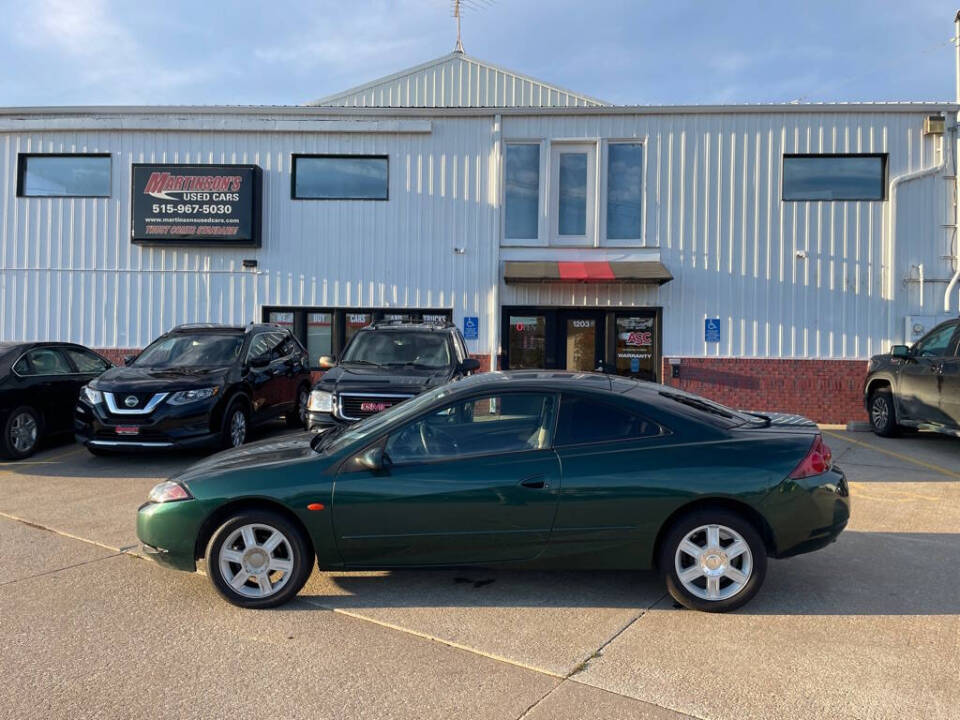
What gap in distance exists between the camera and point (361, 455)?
422cm

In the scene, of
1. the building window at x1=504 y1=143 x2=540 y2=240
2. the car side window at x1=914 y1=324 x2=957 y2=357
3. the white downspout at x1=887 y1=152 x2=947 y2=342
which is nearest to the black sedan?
the building window at x1=504 y1=143 x2=540 y2=240

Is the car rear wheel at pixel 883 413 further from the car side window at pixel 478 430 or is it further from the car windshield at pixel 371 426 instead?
the car windshield at pixel 371 426

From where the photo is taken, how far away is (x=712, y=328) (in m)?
13.3

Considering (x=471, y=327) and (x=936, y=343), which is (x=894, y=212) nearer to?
(x=936, y=343)

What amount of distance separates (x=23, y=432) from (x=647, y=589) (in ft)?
26.5

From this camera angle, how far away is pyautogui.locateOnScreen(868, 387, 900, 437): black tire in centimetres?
1093

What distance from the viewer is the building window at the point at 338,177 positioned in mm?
13984

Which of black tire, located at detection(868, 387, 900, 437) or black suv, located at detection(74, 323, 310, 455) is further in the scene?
black tire, located at detection(868, 387, 900, 437)

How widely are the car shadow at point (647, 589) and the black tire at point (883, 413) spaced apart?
21.1 feet

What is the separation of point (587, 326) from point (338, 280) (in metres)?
4.94

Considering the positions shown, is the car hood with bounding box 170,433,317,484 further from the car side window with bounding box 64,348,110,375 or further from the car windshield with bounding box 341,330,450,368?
the car side window with bounding box 64,348,110,375

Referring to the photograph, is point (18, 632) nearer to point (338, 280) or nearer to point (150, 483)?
point (150, 483)

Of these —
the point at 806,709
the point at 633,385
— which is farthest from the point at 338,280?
the point at 806,709

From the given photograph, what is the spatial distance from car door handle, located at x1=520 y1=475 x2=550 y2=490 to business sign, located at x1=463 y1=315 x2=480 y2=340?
9.59 m
